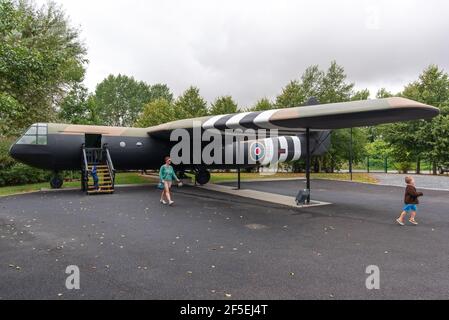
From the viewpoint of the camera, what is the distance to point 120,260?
5820 mm

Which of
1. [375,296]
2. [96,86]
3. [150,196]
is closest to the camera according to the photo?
[375,296]

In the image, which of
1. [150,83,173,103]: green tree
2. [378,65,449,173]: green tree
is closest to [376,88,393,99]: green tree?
[378,65,449,173]: green tree

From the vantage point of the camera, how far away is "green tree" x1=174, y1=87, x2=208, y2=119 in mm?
38562

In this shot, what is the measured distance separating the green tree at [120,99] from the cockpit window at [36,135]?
6228cm

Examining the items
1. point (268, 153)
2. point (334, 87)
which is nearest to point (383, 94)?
point (334, 87)

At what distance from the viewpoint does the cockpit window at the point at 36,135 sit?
1560 centimetres

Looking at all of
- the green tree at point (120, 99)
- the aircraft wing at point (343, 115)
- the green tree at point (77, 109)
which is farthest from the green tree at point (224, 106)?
the green tree at point (120, 99)

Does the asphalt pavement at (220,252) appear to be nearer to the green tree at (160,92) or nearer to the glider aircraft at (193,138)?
the glider aircraft at (193,138)

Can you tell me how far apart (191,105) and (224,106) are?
4224 millimetres

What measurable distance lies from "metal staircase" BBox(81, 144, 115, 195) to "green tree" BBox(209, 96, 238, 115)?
73.9 ft

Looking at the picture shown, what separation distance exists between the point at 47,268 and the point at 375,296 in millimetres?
5318

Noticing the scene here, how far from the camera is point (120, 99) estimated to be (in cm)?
7769
